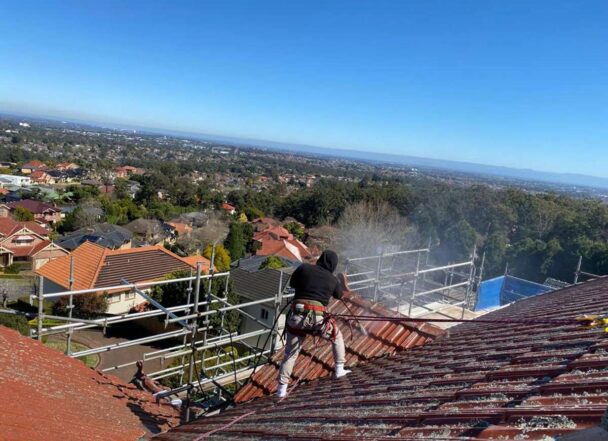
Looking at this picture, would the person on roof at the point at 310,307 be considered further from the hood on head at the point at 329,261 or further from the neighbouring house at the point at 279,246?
the neighbouring house at the point at 279,246

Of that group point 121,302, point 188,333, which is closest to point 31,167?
point 121,302

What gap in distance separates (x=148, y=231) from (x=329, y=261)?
106 feet

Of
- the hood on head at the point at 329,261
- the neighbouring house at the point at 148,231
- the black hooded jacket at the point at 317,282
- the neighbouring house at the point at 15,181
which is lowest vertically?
the neighbouring house at the point at 148,231

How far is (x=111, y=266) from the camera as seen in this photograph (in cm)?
1814

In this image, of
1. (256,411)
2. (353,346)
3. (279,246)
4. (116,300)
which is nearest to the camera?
(256,411)

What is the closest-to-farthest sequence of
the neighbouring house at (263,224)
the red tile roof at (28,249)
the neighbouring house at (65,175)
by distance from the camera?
Result: the red tile roof at (28,249) → the neighbouring house at (263,224) → the neighbouring house at (65,175)

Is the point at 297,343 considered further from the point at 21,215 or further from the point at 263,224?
the point at 21,215

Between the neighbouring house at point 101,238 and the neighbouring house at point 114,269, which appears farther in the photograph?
the neighbouring house at point 101,238

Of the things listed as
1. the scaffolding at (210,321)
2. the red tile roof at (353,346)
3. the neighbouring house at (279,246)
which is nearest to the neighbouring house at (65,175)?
the neighbouring house at (279,246)

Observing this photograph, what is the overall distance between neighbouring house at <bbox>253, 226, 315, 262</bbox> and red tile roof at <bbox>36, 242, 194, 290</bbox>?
7.12m

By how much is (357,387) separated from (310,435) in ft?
2.77

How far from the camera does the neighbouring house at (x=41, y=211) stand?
36.7 m

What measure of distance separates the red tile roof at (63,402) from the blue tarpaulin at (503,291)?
12063mm

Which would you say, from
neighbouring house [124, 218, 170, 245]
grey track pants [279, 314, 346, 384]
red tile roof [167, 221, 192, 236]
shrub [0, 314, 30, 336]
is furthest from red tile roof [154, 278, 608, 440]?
neighbouring house [124, 218, 170, 245]
